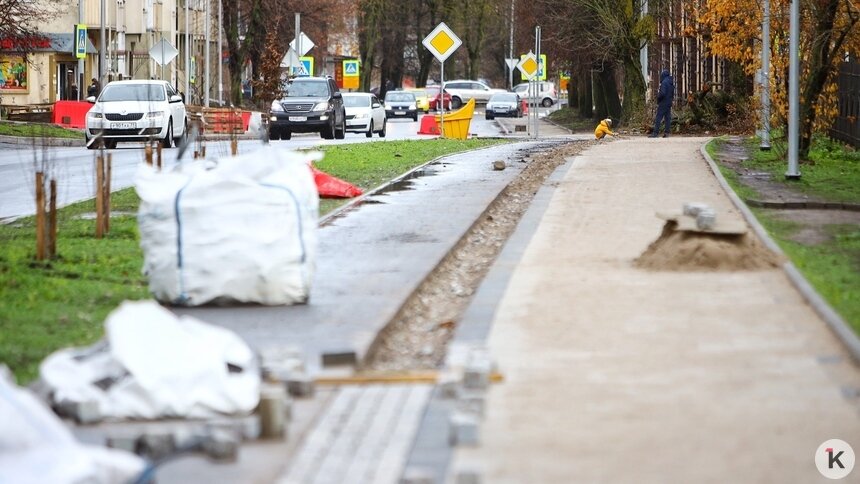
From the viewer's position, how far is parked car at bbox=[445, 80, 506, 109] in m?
92.7

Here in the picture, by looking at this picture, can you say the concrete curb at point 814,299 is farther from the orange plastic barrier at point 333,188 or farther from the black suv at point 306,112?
the black suv at point 306,112

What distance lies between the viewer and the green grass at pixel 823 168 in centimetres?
2025

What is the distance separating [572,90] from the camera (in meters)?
83.8

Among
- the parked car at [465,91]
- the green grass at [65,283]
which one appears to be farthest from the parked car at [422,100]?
the green grass at [65,283]

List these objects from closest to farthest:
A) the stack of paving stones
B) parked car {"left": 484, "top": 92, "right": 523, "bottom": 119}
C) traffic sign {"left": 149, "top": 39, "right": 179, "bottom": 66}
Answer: the stack of paving stones, traffic sign {"left": 149, "top": 39, "right": 179, "bottom": 66}, parked car {"left": 484, "top": 92, "right": 523, "bottom": 119}

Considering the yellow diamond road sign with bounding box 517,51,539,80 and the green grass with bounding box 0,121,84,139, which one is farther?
the yellow diamond road sign with bounding box 517,51,539,80

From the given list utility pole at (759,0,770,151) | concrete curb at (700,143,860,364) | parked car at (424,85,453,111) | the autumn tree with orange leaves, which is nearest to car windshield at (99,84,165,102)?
the autumn tree with orange leaves

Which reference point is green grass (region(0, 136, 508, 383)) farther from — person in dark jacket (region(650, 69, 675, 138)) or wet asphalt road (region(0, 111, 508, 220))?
person in dark jacket (region(650, 69, 675, 138))

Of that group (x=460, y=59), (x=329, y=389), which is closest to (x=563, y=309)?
(x=329, y=389)

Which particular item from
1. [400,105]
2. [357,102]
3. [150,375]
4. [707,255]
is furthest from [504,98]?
[150,375]

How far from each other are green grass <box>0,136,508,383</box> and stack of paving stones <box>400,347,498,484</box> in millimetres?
2126

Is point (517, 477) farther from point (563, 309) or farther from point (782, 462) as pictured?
point (563, 309)

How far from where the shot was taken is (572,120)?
69000 mm

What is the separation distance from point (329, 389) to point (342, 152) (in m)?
22.9
